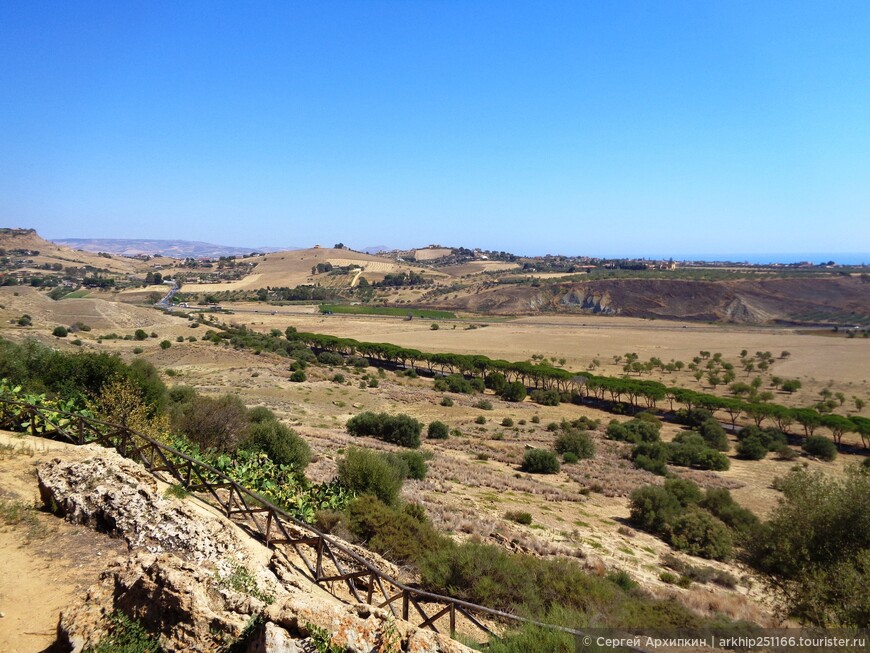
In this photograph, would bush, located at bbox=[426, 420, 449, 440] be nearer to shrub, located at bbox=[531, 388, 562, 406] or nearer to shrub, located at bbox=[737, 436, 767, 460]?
shrub, located at bbox=[531, 388, 562, 406]

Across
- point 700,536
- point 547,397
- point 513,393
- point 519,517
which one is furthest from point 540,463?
point 547,397

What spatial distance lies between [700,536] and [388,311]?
367 feet

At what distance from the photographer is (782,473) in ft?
98.6

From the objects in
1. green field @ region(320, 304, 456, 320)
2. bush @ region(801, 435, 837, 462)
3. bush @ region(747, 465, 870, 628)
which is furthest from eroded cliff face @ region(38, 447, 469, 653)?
green field @ region(320, 304, 456, 320)

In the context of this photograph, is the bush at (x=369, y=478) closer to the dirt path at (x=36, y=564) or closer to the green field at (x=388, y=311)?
the dirt path at (x=36, y=564)

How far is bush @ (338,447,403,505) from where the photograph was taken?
14.5 meters

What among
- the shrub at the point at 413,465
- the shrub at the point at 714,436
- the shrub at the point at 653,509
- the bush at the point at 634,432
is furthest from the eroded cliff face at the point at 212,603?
the shrub at the point at 714,436

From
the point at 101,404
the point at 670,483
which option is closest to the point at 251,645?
the point at 101,404

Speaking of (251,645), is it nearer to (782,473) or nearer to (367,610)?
(367,610)

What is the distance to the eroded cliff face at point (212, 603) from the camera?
500 cm

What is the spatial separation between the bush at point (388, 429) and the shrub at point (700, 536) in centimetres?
1477

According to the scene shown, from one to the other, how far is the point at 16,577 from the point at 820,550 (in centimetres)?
1557

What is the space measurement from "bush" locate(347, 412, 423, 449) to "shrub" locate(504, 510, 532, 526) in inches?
473

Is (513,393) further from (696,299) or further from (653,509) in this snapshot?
(696,299)
